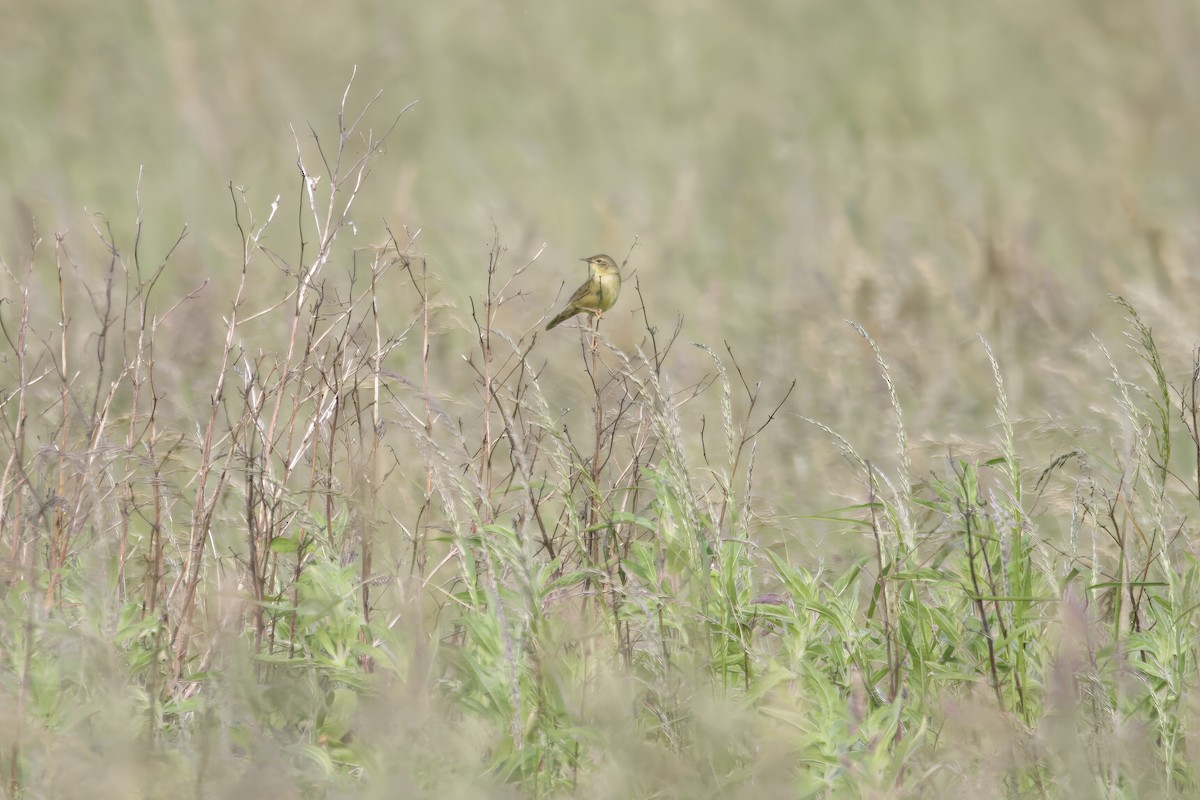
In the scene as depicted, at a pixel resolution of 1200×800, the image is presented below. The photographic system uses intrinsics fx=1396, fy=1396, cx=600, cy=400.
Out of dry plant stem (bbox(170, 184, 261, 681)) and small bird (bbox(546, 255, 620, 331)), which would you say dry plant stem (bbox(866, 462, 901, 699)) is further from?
small bird (bbox(546, 255, 620, 331))

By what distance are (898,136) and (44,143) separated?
17.6ft

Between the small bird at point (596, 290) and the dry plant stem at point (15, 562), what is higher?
the small bird at point (596, 290)

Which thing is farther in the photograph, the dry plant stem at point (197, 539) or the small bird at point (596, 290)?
the small bird at point (596, 290)

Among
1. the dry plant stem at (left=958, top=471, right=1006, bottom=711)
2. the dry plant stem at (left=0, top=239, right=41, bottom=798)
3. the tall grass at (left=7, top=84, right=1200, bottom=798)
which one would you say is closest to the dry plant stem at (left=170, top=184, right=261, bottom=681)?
the tall grass at (left=7, top=84, right=1200, bottom=798)

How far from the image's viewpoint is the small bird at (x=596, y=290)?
232 inches

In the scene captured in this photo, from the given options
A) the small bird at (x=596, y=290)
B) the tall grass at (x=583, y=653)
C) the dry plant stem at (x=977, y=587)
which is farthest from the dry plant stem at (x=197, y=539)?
the small bird at (x=596, y=290)

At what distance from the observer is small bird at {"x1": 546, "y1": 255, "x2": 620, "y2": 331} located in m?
5.89

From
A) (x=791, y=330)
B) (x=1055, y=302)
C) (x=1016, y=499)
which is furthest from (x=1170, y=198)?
(x=1016, y=499)

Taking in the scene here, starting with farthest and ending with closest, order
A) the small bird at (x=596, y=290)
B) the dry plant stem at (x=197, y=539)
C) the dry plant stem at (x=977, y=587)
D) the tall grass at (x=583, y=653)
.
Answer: the small bird at (x=596, y=290) → the dry plant stem at (x=197, y=539) → the dry plant stem at (x=977, y=587) → the tall grass at (x=583, y=653)

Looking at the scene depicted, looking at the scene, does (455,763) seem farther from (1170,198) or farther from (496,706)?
(1170,198)

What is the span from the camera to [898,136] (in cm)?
902

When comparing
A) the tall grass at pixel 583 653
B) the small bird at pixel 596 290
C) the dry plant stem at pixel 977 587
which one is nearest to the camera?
the tall grass at pixel 583 653

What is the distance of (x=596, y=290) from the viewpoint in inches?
237

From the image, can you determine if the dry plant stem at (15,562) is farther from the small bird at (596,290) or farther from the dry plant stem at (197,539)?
the small bird at (596,290)
